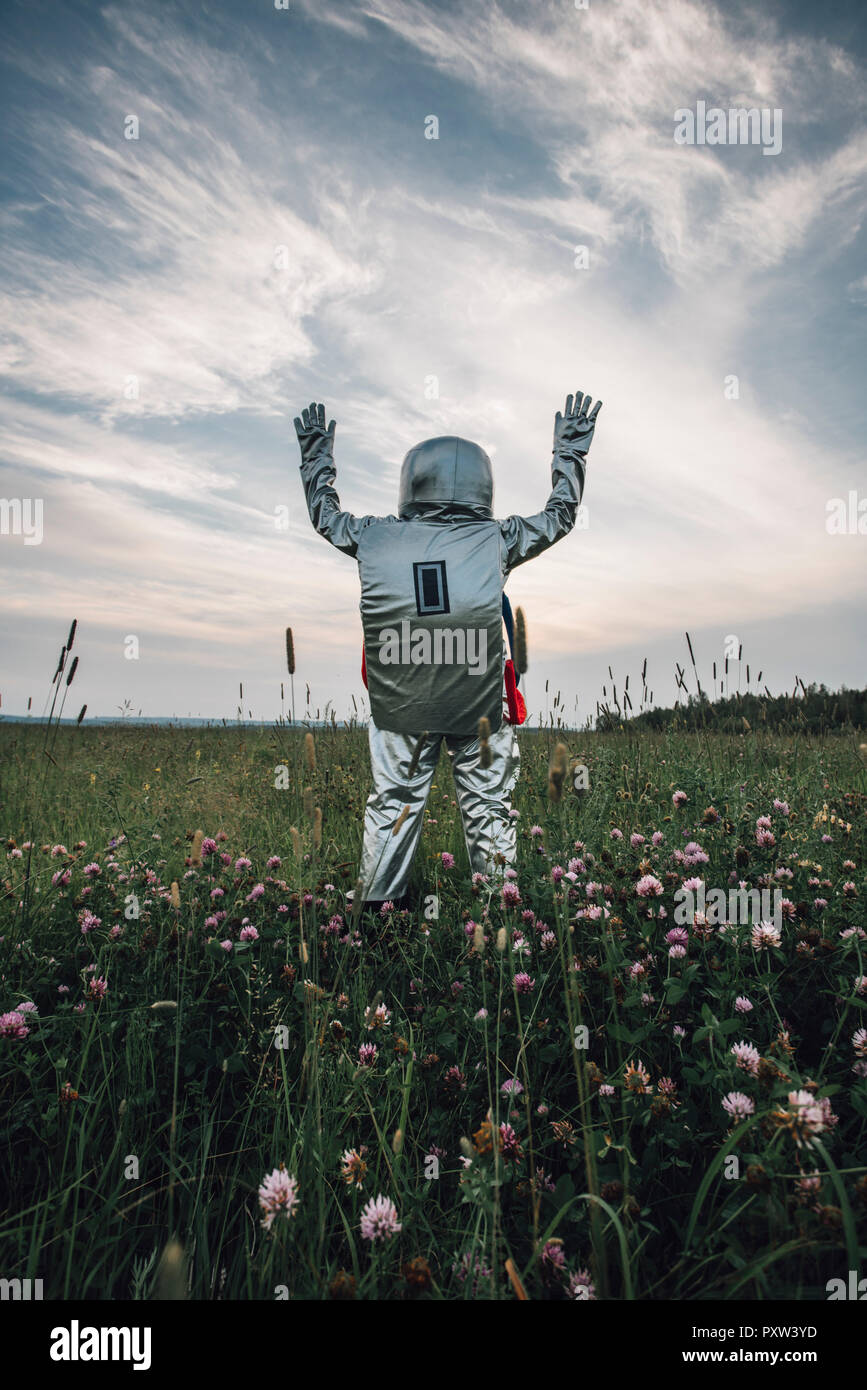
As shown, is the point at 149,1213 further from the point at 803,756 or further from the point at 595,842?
the point at 803,756

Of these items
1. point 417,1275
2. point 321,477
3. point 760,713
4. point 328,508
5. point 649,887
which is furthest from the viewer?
point 760,713

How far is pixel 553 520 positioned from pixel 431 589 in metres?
0.96

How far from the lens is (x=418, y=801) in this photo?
3.66m

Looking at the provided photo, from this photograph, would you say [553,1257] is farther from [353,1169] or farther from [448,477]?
[448,477]

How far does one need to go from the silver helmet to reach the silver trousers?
4.47ft

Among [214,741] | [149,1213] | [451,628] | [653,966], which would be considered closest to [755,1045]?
[653,966]

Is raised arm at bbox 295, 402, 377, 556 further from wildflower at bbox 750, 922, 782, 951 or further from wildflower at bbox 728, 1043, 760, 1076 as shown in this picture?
wildflower at bbox 728, 1043, 760, 1076

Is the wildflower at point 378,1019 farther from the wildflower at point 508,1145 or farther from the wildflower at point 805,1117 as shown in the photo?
the wildflower at point 805,1117

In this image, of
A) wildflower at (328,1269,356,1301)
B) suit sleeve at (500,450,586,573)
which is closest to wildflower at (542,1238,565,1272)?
wildflower at (328,1269,356,1301)

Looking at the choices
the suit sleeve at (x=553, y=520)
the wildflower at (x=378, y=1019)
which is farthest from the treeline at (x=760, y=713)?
the wildflower at (x=378, y=1019)

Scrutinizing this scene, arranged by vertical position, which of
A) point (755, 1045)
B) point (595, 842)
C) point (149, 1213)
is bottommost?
point (149, 1213)

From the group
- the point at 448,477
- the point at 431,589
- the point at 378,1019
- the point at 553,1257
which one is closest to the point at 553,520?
the point at 448,477

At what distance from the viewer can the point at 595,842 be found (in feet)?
11.9
